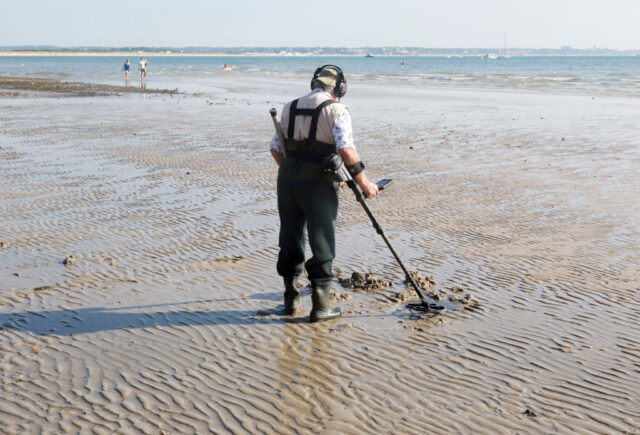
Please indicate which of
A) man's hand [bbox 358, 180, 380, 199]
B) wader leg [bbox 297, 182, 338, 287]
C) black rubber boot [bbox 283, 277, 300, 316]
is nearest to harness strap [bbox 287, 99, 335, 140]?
wader leg [bbox 297, 182, 338, 287]

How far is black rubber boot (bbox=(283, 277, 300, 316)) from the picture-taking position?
5.65m

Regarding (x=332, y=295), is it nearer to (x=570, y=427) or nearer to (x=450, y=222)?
(x=570, y=427)

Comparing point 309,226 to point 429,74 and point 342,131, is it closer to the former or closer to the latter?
point 342,131

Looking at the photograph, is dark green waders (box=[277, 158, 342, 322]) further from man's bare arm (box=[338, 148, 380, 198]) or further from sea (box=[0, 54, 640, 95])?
sea (box=[0, 54, 640, 95])

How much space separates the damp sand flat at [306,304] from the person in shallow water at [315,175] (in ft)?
1.48

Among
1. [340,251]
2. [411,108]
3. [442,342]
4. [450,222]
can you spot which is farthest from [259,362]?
[411,108]

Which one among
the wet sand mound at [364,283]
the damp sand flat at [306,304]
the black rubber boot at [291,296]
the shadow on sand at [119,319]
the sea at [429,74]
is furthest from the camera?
the sea at [429,74]

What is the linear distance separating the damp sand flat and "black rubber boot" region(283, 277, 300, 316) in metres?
0.10

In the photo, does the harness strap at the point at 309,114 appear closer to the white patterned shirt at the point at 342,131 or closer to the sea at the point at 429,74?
the white patterned shirt at the point at 342,131

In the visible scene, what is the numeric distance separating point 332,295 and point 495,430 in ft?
7.96

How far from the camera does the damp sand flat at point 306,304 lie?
4180 mm

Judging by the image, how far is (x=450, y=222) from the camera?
29.1 ft

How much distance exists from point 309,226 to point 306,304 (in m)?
0.92

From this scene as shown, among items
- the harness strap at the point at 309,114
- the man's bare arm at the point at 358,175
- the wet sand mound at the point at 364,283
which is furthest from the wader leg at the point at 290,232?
the wet sand mound at the point at 364,283
